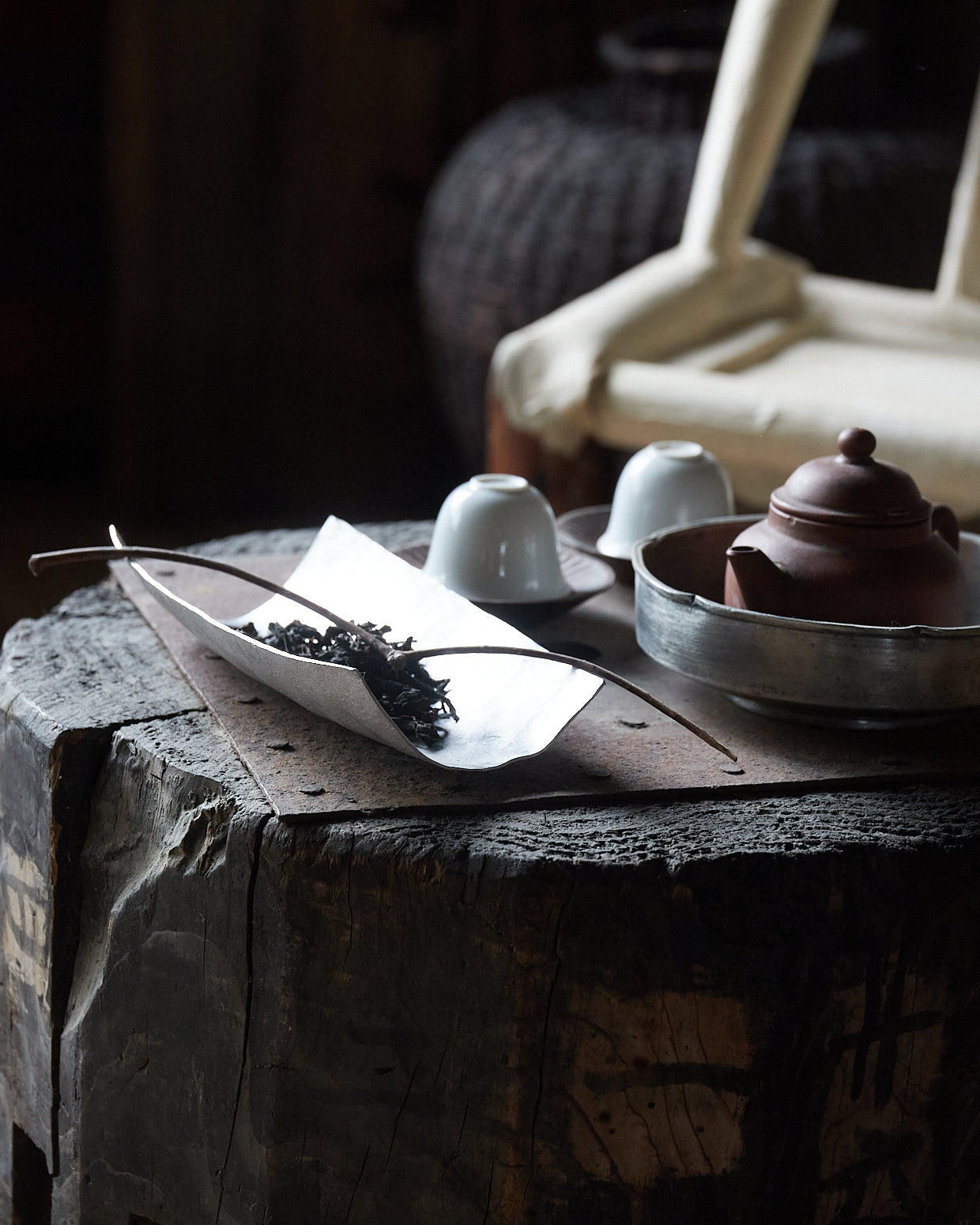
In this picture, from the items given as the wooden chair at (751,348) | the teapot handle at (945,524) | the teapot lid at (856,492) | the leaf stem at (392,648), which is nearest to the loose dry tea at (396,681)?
the leaf stem at (392,648)

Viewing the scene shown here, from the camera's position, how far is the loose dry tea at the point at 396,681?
Result: 0.90 meters

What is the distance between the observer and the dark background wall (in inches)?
107

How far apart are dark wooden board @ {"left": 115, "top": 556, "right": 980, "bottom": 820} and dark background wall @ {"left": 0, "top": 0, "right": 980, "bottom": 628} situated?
1.73 m

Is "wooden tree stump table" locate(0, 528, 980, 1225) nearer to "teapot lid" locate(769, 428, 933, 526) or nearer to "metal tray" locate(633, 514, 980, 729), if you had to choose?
"metal tray" locate(633, 514, 980, 729)

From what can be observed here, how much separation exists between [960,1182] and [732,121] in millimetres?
1409

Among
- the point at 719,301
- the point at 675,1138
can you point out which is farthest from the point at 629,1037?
the point at 719,301

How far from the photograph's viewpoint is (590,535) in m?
1.28

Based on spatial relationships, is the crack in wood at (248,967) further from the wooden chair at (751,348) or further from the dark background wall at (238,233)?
the dark background wall at (238,233)

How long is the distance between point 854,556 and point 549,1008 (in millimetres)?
338

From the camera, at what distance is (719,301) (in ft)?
6.28

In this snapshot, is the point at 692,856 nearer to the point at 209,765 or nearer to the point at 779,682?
the point at 779,682

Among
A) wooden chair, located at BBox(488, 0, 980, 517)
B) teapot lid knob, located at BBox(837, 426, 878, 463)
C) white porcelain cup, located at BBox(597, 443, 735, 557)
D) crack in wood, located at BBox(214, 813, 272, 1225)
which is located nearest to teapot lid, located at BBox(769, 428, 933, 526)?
teapot lid knob, located at BBox(837, 426, 878, 463)

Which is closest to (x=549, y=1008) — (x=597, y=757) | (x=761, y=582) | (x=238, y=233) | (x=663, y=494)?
(x=597, y=757)

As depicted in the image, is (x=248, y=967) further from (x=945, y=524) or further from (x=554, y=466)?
(x=554, y=466)
